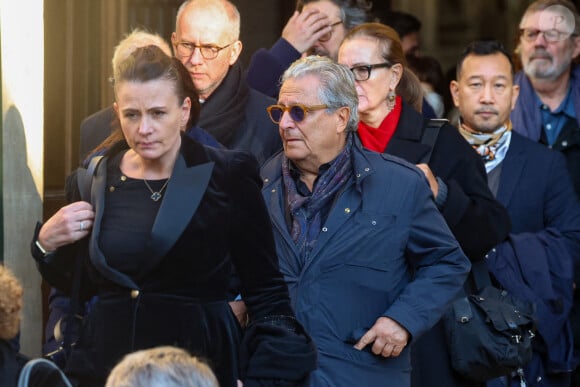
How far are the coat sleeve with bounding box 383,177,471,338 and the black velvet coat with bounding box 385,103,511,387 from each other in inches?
21.7

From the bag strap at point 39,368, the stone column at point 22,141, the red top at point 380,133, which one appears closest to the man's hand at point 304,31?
the red top at point 380,133

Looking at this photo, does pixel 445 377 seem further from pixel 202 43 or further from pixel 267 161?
pixel 202 43

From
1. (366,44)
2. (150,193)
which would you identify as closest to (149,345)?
(150,193)

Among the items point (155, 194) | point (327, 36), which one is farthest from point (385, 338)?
point (327, 36)

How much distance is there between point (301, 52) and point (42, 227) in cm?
260

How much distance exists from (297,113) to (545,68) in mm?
2896

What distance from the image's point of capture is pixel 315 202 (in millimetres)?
5488

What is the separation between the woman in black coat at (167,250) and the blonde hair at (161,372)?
91 cm

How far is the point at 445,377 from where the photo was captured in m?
6.19

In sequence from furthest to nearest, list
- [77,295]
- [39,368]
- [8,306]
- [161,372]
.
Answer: [77,295] < [8,306] < [39,368] < [161,372]

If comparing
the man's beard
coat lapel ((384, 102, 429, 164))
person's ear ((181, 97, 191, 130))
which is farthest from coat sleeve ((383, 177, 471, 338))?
the man's beard

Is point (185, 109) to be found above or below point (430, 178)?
above

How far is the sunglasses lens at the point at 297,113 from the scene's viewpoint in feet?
18.0

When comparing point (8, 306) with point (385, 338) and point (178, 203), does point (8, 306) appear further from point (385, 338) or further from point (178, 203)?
point (385, 338)
